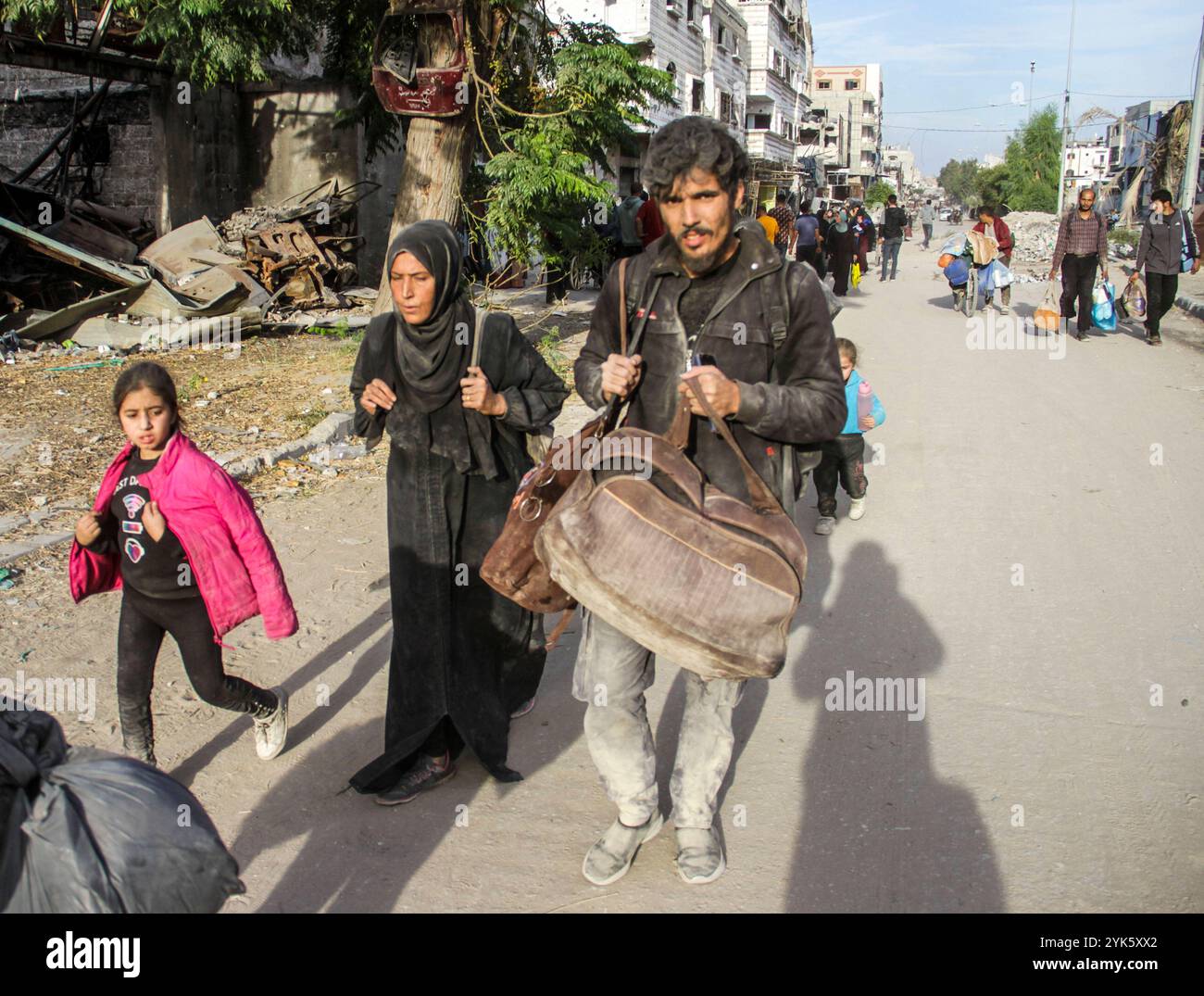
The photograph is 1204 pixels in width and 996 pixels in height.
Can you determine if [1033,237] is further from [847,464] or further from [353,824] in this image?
[353,824]

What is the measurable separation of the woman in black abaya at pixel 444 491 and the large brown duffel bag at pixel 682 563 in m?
0.92

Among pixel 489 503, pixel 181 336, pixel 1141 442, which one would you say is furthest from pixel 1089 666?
pixel 181 336

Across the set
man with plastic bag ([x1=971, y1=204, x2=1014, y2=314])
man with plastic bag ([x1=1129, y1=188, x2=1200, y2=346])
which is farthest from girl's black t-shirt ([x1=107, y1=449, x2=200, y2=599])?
man with plastic bag ([x1=971, y1=204, x2=1014, y2=314])

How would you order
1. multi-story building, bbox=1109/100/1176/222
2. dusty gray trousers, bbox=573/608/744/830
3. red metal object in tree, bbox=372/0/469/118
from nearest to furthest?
dusty gray trousers, bbox=573/608/744/830
red metal object in tree, bbox=372/0/469/118
multi-story building, bbox=1109/100/1176/222

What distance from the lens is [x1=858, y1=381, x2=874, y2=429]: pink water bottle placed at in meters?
6.35

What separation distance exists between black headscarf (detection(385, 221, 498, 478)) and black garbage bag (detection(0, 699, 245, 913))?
5.93 feet

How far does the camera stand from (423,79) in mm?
9695

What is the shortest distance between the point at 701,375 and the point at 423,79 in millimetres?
8260

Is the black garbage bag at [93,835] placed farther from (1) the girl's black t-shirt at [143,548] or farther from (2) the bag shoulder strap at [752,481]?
(1) the girl's black t-shirt at [143,548]

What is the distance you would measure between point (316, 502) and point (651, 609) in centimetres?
491

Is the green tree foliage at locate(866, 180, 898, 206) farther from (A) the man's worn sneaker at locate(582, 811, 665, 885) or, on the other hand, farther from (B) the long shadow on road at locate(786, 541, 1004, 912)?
(A) the man's worn sneaker at locate(582, 811, 665, 885)

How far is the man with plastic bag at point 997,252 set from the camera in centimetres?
1664
